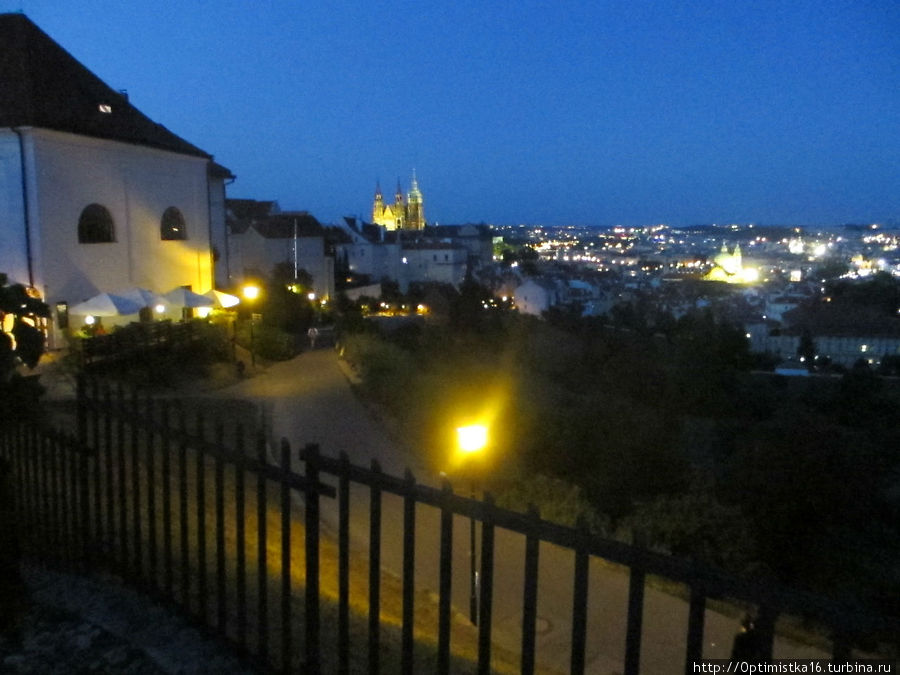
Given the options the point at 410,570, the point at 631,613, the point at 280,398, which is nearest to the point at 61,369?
the point at 280,398

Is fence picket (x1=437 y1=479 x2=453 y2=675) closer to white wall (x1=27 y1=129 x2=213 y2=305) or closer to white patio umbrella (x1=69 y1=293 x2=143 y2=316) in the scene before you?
white patio umbrella (x1=69 y1=293 x2=143 y2=316)

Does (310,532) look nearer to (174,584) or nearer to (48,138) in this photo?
(174,584)

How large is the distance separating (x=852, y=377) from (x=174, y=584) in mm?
34489

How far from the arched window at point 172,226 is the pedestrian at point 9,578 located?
20472mm

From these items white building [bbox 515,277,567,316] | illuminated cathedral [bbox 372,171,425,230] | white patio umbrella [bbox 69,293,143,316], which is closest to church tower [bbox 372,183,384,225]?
illuminated cathedral [bbox 372,171,425,230]

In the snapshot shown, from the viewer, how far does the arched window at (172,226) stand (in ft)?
79.8

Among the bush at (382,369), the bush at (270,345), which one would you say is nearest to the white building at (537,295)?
the bush at (270,345)

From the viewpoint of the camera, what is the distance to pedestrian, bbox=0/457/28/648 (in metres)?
4.53

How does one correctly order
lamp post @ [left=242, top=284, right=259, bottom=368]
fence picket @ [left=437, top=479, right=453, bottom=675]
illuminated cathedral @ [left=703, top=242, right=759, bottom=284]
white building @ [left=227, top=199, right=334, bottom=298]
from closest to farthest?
fence picket @ [left=437, top=479, right=453, bottom=675], lamp post @ [left=242, top=284, right=259, bottom=368], white building @ [left=227, top=199, right=334, bottom=298], illuminated cathedral @ [left=703, top=242, right=759, bottom=284]

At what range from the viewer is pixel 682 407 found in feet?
104

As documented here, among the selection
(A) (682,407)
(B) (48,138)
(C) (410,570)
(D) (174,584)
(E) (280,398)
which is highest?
(B) (48,138)

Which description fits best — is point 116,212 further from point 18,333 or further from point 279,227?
point 279,227

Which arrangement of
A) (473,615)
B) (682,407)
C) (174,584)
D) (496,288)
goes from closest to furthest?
1. (174,584)
2. (473,615)
3. (682,407)
4. (496,288)

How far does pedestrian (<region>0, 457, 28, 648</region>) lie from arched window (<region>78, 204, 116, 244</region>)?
17.5 meters
